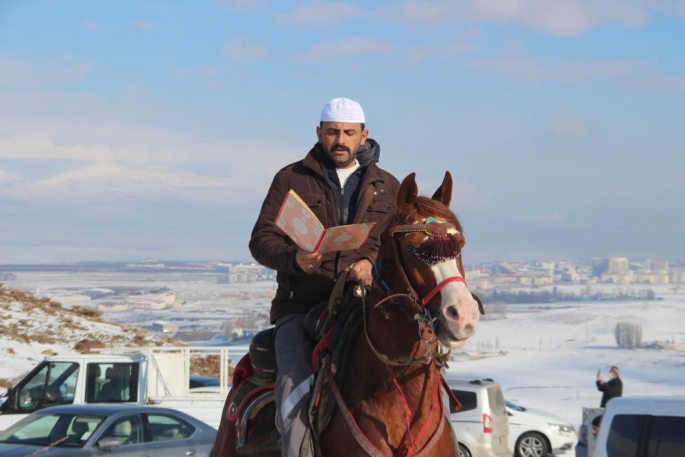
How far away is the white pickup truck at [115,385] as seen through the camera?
18906 mm

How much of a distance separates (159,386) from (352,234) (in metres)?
16.7

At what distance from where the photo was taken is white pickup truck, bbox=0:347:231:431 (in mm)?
18906

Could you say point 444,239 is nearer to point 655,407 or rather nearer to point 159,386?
point 655,407

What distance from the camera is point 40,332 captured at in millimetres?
30109

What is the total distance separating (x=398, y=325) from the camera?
16.9 ft

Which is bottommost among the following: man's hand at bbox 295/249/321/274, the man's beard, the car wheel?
the car wheel

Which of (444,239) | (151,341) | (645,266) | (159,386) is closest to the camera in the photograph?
(444,239)

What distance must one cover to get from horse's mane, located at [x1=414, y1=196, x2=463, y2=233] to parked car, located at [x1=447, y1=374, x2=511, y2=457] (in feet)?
49.5

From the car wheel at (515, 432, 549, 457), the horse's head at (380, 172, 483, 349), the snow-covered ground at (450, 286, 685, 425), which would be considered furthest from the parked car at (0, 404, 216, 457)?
the horse's head at (380, 172, 483, 349)

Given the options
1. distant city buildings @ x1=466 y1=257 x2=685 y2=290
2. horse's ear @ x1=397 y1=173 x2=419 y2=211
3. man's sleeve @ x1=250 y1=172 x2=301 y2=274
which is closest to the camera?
horse's ear @ x1=397 y1=173 x2=419 y2=211

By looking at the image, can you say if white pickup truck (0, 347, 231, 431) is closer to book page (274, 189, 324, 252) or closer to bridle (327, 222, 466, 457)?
book page (274, 189, 324, 252)

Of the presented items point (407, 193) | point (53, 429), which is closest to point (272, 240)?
point (407, 193)

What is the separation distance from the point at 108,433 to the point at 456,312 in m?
11.0

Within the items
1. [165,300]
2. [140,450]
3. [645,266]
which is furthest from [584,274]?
[140,450]
